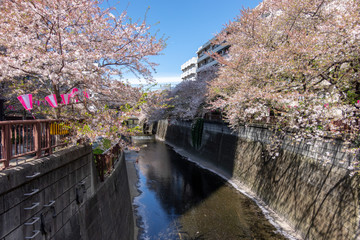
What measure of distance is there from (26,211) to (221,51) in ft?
145

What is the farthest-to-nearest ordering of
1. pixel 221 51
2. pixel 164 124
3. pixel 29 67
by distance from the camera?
pixel 164 124 < pixel 221 51 < pixel 29 67

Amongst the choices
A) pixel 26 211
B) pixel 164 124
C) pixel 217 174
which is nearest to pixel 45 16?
pixel 26 211

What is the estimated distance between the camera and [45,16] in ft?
20.7

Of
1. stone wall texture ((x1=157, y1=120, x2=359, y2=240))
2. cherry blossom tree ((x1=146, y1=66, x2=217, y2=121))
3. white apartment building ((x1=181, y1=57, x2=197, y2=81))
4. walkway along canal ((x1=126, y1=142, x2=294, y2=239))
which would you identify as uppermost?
white apartment building ((x1=181, y1=57, x2=197, y2=81))

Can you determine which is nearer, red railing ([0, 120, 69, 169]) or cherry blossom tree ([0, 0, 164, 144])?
red railing ([0, 120, 69, 169])

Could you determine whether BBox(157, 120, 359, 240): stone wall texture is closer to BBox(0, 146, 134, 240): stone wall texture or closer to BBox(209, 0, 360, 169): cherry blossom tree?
BBox(209, 0, 360, 169): cherry blossom tree

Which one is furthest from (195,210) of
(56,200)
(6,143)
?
(6,143)

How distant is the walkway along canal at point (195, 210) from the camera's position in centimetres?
1126

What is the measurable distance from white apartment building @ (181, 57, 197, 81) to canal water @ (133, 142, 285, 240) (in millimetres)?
46262

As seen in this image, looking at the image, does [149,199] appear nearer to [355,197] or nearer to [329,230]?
[329,230]

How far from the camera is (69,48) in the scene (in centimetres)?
675

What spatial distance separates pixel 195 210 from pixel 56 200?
10.6 meters

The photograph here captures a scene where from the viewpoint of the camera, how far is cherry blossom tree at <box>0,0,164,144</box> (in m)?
6.09

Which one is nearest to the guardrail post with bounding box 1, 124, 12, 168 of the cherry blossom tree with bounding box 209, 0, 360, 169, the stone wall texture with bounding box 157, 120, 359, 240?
the cherry blossom tree with bounding box 209, 0, 360, 169
